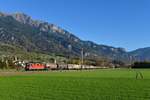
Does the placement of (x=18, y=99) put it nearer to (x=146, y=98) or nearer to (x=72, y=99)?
(x=72, y=99)

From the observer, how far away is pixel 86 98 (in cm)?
2142

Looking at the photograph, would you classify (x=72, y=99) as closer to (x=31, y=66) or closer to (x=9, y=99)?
(x=9, y=99)

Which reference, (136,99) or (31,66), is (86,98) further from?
(31,66)

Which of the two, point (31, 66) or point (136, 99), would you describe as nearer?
point (136, 99)

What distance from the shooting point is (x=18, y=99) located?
2116 centimetres


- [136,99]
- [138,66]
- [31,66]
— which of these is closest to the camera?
[136,99]

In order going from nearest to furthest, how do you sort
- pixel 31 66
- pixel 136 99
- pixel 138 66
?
pixel 136 99 < pixel 31 66 < pixel 138 66

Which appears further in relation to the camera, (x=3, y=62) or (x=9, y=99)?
(x=3, y=62)

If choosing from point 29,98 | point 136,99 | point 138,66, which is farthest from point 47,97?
point 138,66

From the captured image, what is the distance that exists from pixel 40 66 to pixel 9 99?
114m

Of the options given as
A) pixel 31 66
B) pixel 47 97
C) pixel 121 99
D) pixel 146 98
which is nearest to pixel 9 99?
pixel 47 97

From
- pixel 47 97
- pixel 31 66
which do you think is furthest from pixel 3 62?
pixel 47 97

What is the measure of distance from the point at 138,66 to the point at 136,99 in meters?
136

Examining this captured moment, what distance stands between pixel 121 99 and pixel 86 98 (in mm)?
1965
